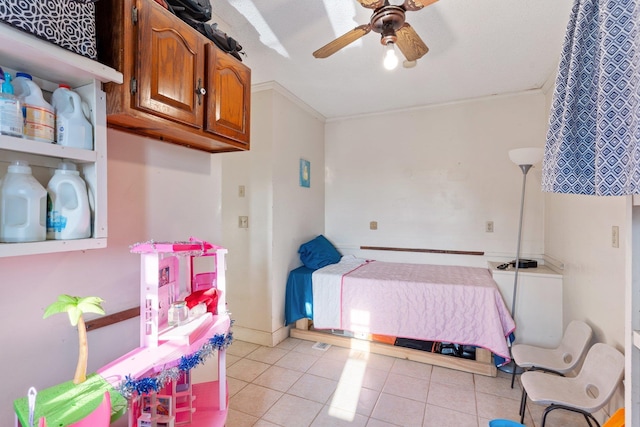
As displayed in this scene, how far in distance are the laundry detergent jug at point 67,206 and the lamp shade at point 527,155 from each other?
114 inches

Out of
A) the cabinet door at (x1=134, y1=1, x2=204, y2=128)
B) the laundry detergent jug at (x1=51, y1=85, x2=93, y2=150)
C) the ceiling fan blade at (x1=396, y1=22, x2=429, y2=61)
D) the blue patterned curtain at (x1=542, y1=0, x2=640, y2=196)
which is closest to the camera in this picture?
the blue patterned curtain at (x1=542, y1=0, x2=640, y2=196)

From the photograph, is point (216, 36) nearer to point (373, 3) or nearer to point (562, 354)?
point (373, 3)

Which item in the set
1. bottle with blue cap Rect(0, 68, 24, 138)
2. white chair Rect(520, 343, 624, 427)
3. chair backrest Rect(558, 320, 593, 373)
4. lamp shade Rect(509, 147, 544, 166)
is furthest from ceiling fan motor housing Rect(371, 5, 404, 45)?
chair backrest Rect(558, 320, 593, 373)

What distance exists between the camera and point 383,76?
2.61m

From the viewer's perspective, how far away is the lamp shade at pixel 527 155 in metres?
2.36

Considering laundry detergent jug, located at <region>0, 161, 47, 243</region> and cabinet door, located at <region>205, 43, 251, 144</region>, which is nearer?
laundry detergent jug, located at <region>0, 161, 47, 243</region>

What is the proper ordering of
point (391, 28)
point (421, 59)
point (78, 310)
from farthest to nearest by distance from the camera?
point (421, 59)
point (391, 28)
point (78, 310)

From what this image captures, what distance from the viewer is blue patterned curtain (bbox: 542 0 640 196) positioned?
0.65 m

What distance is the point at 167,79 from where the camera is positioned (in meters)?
1.09

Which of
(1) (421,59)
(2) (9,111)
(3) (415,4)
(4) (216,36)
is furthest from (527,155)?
(2) (9,111)

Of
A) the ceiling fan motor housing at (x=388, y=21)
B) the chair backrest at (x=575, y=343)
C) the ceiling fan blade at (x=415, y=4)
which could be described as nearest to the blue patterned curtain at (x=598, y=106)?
the ceiling fan blade at (x=415, y=4)

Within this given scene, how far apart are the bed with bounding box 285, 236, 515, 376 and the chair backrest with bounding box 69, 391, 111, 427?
2106 millimetres

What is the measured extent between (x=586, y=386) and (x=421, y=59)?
7.86 ft

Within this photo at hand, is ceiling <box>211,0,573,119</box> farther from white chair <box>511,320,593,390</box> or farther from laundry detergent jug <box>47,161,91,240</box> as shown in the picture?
white chair <box>511,320,593,390</box>
